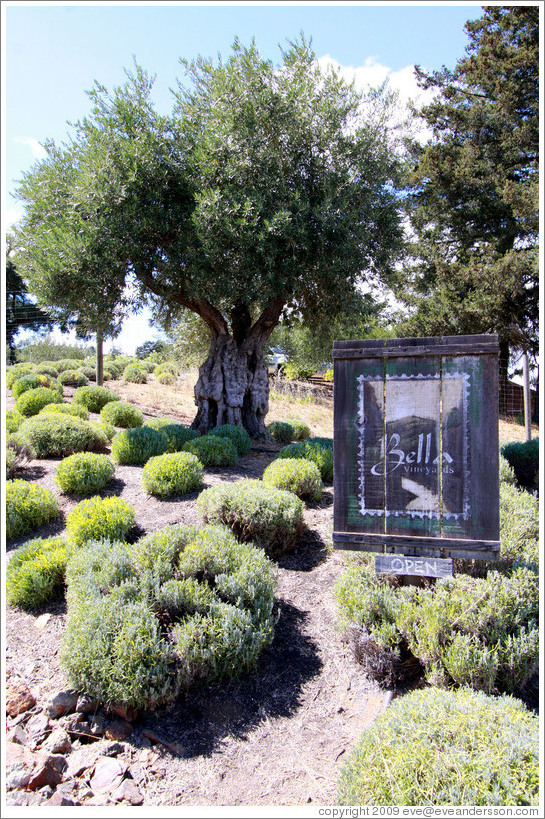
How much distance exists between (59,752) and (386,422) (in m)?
2.68

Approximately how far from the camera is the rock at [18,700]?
9.86 ft

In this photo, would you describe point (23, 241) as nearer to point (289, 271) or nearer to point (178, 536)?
point (289, 271)

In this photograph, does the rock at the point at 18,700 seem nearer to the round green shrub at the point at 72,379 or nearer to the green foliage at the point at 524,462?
the green foliage at the point at 524,462

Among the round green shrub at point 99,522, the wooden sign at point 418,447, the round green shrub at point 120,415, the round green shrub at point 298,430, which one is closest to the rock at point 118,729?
the wooden sign at point 418,447

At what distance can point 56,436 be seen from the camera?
7.56m

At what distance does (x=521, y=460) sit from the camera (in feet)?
28.8

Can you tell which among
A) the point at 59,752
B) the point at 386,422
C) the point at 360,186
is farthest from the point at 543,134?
the point at 360,186

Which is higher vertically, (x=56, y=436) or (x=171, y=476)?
(x=56, y=436)

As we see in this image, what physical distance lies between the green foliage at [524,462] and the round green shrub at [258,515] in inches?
219

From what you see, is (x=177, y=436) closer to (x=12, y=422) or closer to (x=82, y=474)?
(x=82, y=474)

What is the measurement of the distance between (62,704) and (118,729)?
0.42 m

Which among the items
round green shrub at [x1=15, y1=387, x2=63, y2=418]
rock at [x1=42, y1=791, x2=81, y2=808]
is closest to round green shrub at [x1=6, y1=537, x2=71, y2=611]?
rock at [x1=42, y1=791, x2=81, y2=808]

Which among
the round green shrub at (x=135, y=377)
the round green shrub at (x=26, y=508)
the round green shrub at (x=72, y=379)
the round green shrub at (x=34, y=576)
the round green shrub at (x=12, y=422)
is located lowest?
the round green shrub at (x=34, y=576)

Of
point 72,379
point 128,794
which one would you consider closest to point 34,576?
point 128,794
